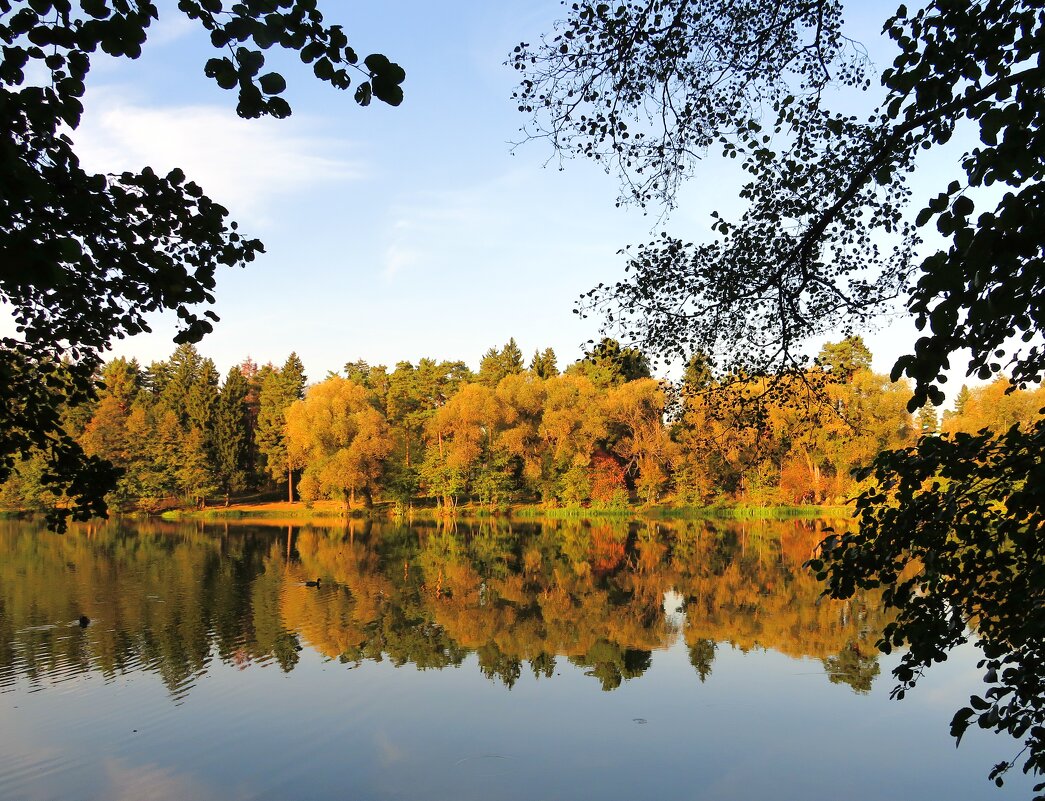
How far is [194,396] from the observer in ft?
159

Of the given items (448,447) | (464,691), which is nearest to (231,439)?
(448,447)

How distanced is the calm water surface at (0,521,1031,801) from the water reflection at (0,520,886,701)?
9cm

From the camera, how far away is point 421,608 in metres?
17.7

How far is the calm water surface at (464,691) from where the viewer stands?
28.4 ft

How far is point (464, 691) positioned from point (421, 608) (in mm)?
6069

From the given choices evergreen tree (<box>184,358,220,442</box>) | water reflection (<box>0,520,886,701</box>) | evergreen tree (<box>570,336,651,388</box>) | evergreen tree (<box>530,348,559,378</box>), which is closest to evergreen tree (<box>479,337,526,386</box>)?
evergreen tree (<box>530,348,559,378</box>)

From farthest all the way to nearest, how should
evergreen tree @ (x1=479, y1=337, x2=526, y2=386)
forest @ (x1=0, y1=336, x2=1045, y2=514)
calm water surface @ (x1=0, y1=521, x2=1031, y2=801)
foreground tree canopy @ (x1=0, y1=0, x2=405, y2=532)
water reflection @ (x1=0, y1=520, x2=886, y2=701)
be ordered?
evergreen tree @ (x1=479, y1=337, x2=526, y2=386) → forest @ (x1=0, y1=336, x2=1045, y2=514) → water reflection @ (x1=0, y1=520, x2=886, y2=701) → calm water surface @ (x1=0, y1=521, x2=1031, y2=801) → foreground tree canopy @ (x1=0, y1=0, x2=405, y2=532)

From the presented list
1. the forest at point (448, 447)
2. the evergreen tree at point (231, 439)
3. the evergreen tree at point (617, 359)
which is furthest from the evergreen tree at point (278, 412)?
the evergreen tree at point (617, 359)

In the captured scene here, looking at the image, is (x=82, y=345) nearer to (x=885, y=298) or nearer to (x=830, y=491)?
(x=885, y=298)

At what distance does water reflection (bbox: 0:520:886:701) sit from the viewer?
13383 mm

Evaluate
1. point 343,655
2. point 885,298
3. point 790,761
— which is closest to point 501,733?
point 790,761

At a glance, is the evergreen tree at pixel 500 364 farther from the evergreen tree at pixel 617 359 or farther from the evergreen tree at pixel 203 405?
the evergreen tree at pixel 617 359

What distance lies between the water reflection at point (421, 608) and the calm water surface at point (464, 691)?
0.09 metres

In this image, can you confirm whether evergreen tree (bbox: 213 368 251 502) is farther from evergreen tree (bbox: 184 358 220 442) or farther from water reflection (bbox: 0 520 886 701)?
water reflection (bbox: 0 520 886 701)
